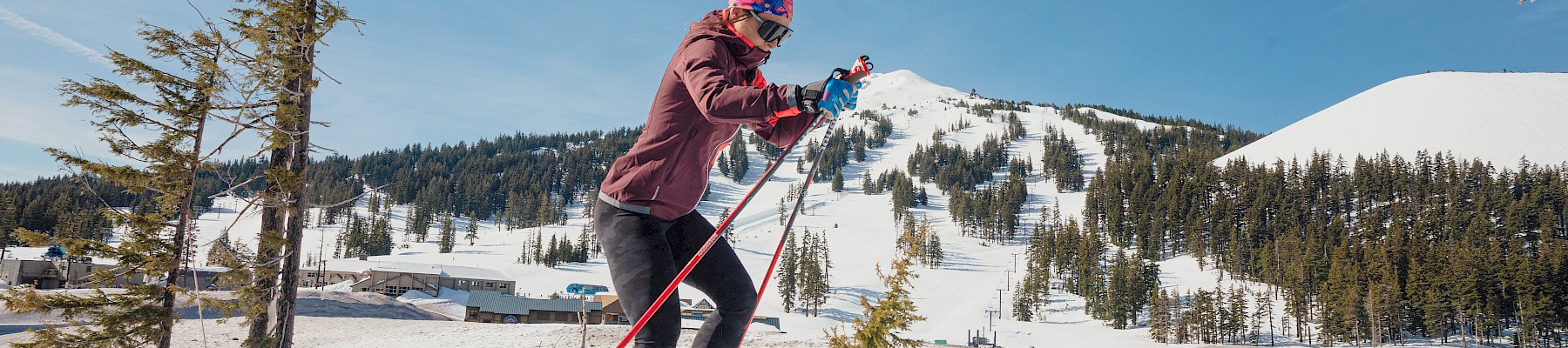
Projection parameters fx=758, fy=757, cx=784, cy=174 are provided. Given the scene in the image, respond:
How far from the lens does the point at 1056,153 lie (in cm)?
17525

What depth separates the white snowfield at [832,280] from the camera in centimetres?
2698

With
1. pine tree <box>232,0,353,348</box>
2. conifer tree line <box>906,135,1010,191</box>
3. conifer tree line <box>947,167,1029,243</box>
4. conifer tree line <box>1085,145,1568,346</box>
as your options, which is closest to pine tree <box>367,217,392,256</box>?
conifer tree line <box>947,167,1029,243</box>

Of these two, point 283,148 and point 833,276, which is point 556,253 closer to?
point 833,276

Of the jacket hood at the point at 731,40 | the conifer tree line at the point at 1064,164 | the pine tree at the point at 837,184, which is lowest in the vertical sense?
the jacket hood at the point at 731,40

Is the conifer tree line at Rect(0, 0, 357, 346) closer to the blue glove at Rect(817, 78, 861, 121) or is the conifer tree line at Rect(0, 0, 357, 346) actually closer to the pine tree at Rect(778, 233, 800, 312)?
the blue glove at Rect(817, 78, 861, 121)

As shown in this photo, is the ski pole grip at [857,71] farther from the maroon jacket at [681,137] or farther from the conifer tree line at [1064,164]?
the conifer tree line at [1064,164]

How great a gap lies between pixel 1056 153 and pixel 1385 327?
10863cm

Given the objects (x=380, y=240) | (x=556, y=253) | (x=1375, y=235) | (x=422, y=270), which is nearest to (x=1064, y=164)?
(x=1375, y=235)

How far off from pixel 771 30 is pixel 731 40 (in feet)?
0.61

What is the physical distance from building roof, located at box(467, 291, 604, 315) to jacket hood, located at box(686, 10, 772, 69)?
50.8 m

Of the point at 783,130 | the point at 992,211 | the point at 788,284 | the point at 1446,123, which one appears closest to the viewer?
the point at 783,130

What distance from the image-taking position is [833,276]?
10425 centimetres

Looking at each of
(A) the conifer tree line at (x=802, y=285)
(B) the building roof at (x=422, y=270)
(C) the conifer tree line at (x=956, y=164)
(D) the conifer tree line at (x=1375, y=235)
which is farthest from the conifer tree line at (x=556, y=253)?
(C) the conifer tree line at (x=956, y=164)

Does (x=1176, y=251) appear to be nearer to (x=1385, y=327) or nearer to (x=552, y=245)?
(x=1385, y=327)
